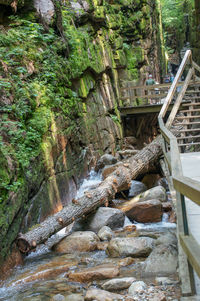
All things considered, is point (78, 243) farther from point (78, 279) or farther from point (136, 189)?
point (136, 189)

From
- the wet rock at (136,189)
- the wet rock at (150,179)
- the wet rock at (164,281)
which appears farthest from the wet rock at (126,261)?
the wet rock at (150,179)

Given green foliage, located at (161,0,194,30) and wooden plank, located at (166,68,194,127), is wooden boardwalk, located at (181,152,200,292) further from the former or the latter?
green foliage, located at (161,0,194,30)

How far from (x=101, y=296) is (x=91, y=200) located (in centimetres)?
336

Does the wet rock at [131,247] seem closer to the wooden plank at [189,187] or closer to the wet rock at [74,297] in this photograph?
the wet rock at [74,297]

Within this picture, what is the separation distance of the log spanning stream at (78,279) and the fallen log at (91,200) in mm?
386

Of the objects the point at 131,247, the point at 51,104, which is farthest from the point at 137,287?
the point at 51,104

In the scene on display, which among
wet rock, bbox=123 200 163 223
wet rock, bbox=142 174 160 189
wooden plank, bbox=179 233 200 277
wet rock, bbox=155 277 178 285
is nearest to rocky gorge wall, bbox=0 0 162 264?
wet rock, bbox=123 200 163 223

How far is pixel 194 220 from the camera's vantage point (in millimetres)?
3668

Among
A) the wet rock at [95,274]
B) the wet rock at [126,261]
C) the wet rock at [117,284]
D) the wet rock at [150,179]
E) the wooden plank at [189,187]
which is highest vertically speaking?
the wooden plank at [189,187]

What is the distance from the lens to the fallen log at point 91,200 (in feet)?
17.6

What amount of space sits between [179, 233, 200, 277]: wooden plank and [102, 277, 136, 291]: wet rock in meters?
1.54

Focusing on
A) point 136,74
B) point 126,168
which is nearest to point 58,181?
point 126,168

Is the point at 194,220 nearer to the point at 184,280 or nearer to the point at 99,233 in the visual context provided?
the point at 184,280

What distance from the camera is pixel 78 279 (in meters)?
4.30
